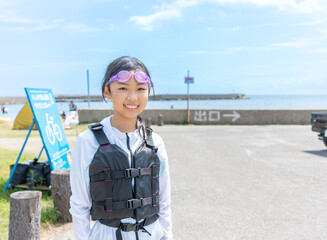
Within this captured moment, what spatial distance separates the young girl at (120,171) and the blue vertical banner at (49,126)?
12.7 ft

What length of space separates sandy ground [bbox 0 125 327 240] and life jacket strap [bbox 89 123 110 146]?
2.64m

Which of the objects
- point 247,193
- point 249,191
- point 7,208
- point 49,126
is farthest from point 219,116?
Answer: point 7,208

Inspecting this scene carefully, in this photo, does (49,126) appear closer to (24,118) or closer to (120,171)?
(120,171)

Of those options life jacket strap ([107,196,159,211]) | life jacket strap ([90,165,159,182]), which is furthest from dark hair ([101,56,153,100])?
life jacket strap ([107,196,159,211])

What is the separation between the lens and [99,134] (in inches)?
75.2

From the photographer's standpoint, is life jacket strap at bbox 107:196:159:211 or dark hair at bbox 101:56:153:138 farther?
dark hair at bbox 101:56:153:138

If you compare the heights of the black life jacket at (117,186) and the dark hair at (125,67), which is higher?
the dark hair at (125,67)

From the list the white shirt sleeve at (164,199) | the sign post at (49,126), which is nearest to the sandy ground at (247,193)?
the sign post at (49,126)

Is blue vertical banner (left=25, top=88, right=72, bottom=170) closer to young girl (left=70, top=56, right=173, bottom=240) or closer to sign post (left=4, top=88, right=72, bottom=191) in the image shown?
sign post (left=4, top=88, right=72, bottom=191)

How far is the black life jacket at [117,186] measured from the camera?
1859 mm

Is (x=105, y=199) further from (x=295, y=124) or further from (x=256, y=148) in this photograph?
(x=295, y=124)

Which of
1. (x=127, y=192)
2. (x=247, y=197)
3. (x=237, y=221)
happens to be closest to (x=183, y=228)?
(x=237, y=221)

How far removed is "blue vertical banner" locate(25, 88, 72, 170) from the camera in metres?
5.53

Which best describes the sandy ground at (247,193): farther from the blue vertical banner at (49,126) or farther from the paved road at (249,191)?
the blue vertical banner at (49,126)
